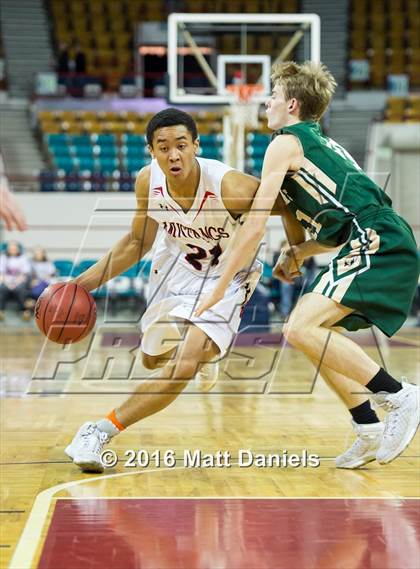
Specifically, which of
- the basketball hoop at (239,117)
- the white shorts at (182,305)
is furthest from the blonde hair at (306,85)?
the basketball hoop at (239,117)

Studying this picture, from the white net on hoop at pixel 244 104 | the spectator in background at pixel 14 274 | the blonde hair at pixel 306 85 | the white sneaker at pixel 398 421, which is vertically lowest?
the spectator in background at pixel 14 274

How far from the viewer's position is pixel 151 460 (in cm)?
452

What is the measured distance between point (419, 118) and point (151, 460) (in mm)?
14616

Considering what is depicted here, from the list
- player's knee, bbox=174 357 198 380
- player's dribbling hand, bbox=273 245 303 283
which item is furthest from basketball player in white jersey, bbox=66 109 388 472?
player's dribbling hand, bbox=273 245 303 283

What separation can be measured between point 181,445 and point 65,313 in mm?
1067

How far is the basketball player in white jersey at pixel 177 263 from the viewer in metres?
4.20

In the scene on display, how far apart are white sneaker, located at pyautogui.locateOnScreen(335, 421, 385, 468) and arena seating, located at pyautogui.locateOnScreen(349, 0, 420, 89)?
17214 mm

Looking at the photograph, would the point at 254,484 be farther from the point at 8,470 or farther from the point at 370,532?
the point at 8,470

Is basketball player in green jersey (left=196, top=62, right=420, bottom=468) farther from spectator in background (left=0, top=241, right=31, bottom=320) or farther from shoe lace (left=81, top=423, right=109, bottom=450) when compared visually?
spectator in background (left=0, top=241, right=31, bottom=320)

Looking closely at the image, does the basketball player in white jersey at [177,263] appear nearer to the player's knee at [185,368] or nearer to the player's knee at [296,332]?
the player's knee at [185,368]

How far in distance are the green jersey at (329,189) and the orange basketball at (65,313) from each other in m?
1.14

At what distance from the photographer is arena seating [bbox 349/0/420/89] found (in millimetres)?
20969

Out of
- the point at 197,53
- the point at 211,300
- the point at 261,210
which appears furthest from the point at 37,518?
the point at 197,53

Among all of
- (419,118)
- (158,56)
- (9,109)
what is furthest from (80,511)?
(158,56)
